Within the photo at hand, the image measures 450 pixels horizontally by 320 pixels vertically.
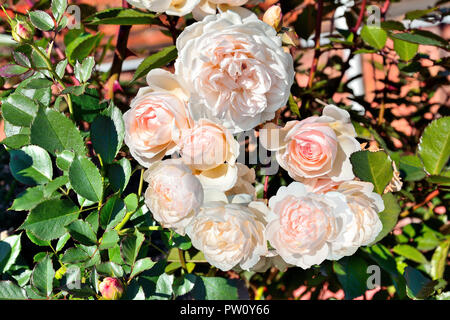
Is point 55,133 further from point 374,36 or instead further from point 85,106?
point 374,36

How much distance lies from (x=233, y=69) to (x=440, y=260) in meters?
0.52

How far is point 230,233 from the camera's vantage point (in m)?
0.42

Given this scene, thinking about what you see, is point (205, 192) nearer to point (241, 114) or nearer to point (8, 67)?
point (241, 114)

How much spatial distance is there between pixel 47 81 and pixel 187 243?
245mm

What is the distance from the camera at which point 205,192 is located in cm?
43

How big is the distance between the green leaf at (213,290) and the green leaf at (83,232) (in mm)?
166

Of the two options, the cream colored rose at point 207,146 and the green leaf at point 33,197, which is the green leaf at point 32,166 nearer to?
the green leaf at point 33,197

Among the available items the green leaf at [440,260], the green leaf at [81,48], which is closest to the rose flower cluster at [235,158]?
the green leaf at [81,48]

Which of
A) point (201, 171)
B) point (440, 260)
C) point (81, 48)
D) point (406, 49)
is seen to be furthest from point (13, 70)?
point (440, 260)

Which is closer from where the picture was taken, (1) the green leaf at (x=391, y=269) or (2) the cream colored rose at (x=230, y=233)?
(2) the cream colored rose at (x=230, y=233)

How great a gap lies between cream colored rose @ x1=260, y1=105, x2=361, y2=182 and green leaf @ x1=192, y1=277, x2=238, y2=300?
19 cm

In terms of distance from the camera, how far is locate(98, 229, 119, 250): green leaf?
1.44 ft

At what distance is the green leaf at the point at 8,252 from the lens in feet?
1.67

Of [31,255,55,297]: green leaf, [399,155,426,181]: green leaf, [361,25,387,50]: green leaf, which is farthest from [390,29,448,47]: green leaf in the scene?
[31,255,55,297]: green leaf
